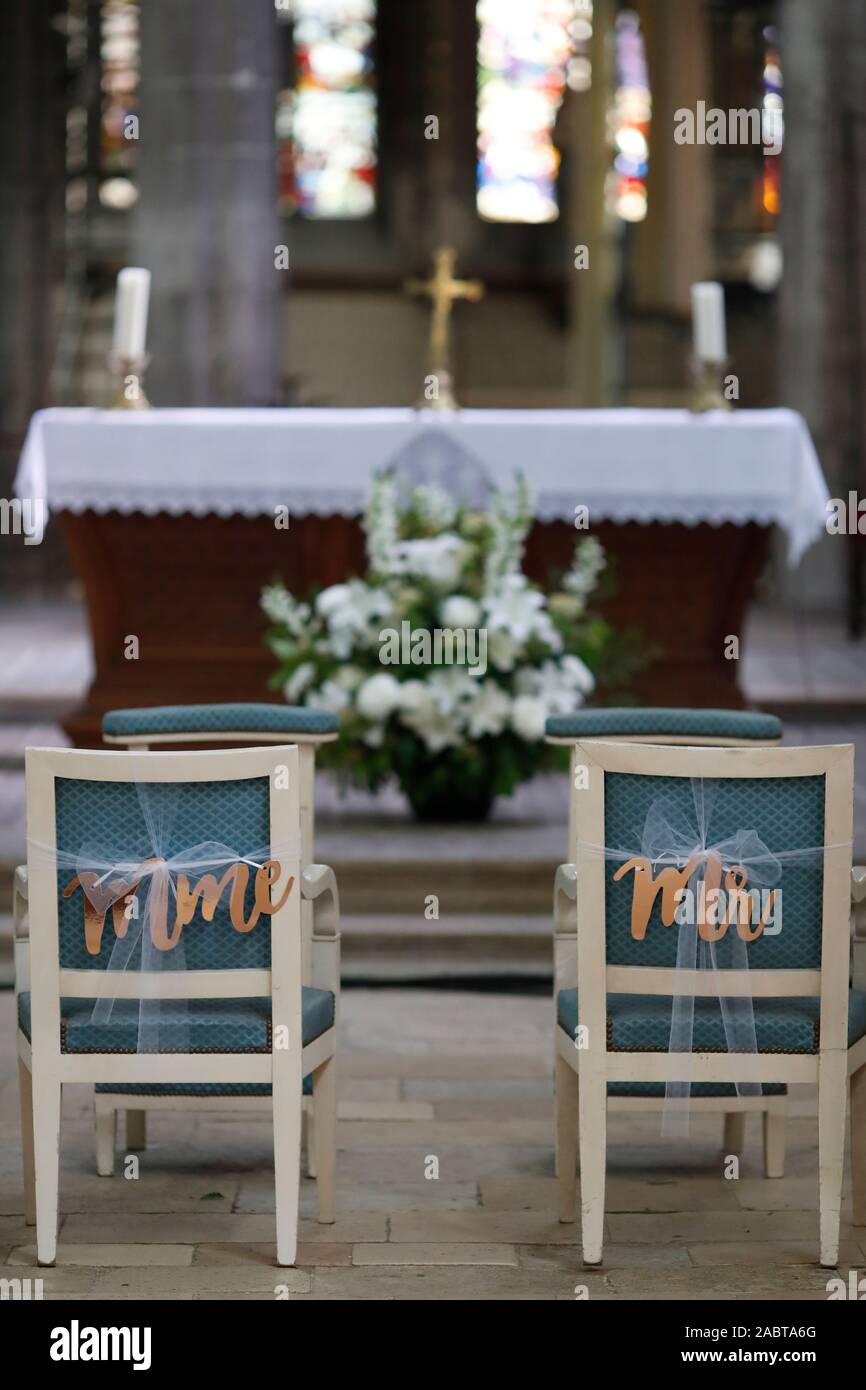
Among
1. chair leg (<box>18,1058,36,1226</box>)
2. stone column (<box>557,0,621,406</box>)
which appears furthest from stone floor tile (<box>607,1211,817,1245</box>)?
stone column (<box>557,0,621,406</box>)

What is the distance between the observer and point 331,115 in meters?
16.0

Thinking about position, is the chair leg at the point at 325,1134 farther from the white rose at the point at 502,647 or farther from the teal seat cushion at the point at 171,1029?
the white rose at the point at 502,647

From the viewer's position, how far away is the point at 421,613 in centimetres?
527

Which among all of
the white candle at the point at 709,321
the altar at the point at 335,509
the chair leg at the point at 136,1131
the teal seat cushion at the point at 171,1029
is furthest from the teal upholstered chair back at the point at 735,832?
the white candle at the point at 709,321

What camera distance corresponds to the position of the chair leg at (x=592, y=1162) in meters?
A: 2.94

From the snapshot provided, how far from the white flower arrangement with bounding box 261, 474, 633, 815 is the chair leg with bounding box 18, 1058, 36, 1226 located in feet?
6.87

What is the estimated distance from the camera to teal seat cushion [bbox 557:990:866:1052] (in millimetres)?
3008

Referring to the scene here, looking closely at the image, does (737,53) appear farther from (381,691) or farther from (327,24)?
(381,691)

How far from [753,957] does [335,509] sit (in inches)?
128

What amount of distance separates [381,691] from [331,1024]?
207cm

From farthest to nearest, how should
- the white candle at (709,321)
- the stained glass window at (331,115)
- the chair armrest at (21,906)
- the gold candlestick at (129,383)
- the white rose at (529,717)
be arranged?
the stained glass window at (331,115), the gold candlestick at (129,383), the white candle at (709,321), the white rose at (529,717), the chair armrest at (21,906)

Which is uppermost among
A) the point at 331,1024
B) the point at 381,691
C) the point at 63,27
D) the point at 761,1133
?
the point at 63,27

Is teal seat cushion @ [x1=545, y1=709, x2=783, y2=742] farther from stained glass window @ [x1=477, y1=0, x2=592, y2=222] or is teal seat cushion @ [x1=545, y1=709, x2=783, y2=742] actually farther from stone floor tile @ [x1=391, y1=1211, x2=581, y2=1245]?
stained glass window @ [x1=477, y1=0, x2=592, y2=222]
